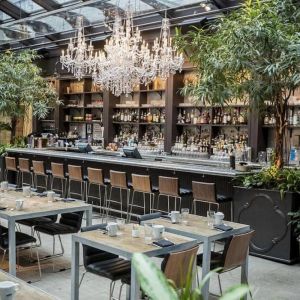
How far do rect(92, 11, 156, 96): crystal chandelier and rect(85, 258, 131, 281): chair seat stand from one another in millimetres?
4800

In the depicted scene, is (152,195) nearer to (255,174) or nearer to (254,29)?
(255,174)

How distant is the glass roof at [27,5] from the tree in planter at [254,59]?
6691mm

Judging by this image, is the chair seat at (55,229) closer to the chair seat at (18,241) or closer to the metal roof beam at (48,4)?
the chair seat at (18,241)

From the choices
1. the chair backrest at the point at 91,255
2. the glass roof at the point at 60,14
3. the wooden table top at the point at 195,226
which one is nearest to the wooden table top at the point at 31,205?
the chair backrest at the point at 91,255

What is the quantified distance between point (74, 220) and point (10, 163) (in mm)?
5110

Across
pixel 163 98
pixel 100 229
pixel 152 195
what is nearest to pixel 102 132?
pixel 163 98

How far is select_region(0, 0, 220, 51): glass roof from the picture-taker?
32.3 feet

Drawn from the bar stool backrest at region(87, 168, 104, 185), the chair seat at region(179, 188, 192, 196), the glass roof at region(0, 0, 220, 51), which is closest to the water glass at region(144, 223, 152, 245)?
the chair seat at region(179, 188, 192, 196)

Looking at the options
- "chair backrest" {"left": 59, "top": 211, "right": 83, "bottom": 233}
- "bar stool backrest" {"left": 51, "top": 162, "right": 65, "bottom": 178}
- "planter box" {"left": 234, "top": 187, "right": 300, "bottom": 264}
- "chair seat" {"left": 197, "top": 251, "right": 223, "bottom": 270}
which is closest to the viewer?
"chair seat" {"left": 197, "top": 251, "right": 223, "bottom": 270}

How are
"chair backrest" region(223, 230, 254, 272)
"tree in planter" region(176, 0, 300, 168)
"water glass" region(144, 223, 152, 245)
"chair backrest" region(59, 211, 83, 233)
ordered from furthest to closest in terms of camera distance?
"chair backrest" region(59, 211, 83, 233) < "tree in planter" region(176, 0, 300, 168) < "chair backrest" region(223, 230, 254, 272) < "water glass" region(144, 223, 152, 245)

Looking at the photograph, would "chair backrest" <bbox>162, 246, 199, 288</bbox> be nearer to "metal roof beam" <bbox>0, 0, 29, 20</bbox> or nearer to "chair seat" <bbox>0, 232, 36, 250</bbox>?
"chair seat" <bbox>0, 232, 36, 250</bbox>

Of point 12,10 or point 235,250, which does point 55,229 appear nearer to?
point 235,250

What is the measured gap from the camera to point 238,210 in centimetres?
633

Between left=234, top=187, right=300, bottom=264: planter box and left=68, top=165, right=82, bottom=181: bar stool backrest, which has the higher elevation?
left=68, top=165, right=82, bottom=181: bar stool backrest
